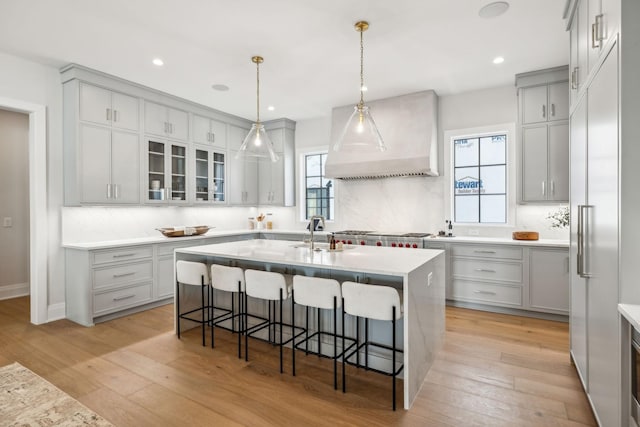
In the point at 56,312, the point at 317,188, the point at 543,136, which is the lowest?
the point at 56,312

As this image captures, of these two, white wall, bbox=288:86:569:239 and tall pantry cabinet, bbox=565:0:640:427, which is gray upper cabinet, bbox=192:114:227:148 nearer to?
white wall, bbox=288:86:569:239

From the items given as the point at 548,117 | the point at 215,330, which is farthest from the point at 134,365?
the point at 548,117

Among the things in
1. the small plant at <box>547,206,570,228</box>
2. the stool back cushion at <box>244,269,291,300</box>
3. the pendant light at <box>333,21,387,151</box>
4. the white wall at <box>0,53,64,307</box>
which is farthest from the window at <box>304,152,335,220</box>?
the white wall at <box>0,53,64,307</box>

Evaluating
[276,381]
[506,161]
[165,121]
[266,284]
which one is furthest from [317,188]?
[276,381]

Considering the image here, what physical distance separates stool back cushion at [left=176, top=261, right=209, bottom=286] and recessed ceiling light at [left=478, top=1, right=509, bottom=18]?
3339 mm

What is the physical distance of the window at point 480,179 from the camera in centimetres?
470

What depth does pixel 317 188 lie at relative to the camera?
634 cm

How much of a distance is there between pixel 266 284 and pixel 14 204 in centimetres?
485

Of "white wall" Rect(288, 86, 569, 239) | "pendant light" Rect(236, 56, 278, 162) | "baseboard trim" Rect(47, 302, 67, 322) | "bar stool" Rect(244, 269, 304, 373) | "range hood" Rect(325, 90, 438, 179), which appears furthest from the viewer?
"range hood" Rect(325, 90, 438, 179)

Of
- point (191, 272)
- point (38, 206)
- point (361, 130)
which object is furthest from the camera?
point (38, 206)

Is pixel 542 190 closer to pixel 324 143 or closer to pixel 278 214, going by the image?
pixel 324 143

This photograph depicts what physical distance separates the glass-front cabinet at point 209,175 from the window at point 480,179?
3.80 m

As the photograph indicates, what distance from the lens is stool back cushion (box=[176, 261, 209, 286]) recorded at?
10.7 feet

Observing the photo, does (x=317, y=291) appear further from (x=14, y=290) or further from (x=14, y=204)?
(x=14, y=204)
